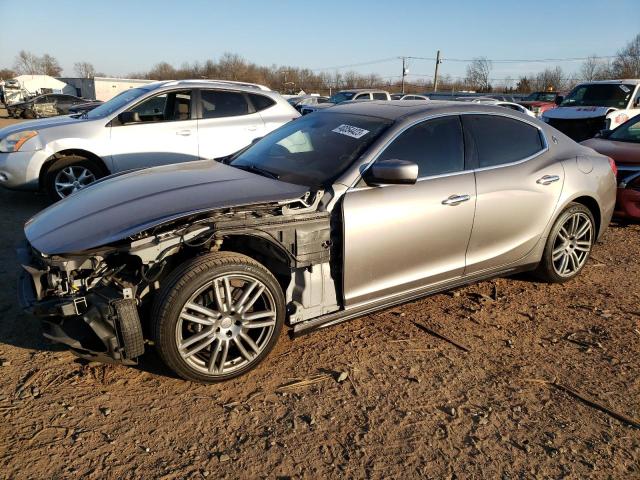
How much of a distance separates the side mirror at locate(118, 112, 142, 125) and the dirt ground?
3.45m

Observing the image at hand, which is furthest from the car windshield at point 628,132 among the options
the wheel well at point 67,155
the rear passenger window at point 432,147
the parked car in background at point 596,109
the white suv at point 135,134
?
the wheel well at point 67,155

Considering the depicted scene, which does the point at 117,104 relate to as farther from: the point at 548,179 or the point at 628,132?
the point at 628,132

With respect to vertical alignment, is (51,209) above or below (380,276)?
above

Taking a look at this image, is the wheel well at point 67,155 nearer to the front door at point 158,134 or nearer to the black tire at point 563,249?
the front door at point 158,134

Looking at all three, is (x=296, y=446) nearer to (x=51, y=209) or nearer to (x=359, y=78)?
(x=51, y=209)

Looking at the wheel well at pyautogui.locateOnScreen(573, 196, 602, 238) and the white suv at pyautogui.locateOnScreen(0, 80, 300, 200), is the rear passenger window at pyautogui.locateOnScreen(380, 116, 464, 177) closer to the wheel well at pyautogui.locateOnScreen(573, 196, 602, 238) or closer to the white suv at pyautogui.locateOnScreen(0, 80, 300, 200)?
the wheel well at pyautogui.locateOnScreen(573, 196, 602, 238)

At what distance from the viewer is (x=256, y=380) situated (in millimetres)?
3016

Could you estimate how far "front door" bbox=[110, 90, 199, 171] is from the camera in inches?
258

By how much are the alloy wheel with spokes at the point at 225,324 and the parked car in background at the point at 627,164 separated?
16.3 feet

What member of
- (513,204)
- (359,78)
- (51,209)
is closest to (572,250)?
(513,204)

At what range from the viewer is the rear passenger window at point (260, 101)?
752 cm

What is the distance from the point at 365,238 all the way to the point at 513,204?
1.44 m

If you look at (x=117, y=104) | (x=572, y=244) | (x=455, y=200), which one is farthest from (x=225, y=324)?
(x=117, y=104)

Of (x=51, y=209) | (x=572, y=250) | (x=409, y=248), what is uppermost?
(x=51, y=209)
